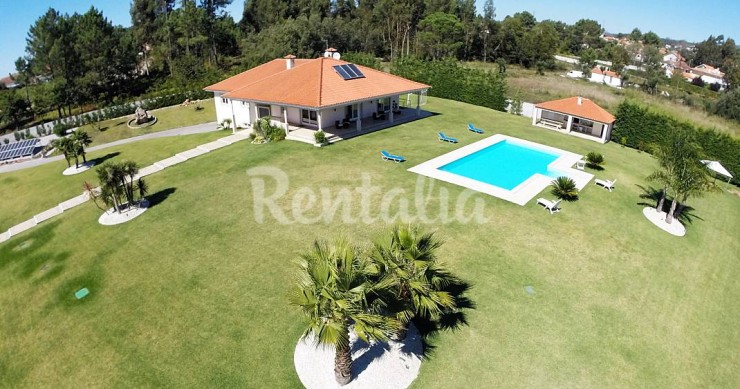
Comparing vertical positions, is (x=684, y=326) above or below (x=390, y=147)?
below

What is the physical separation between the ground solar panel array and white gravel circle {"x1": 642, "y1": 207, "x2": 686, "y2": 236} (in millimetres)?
51078

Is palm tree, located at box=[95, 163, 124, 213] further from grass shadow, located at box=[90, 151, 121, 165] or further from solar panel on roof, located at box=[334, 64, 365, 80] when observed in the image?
solar panel on roof, located at box=[334, 64, 365, 80]

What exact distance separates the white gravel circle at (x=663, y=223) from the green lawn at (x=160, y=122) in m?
40.3

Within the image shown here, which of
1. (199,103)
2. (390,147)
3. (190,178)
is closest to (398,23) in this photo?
(199,103)

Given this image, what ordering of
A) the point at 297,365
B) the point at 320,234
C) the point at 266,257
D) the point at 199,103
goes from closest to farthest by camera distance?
the point at 297,365 < the point at 266,257 < the point at 320,234 < the point at 199,103

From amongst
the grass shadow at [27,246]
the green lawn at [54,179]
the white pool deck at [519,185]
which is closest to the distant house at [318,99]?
the green lawn at [54,179]

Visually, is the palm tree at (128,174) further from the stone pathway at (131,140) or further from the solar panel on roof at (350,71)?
the solar panel on roof at (350,71)

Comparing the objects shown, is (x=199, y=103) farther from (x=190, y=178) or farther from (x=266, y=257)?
(x=266, y=257)

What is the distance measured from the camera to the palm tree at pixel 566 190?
20266mm

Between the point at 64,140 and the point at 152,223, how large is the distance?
1585 cm

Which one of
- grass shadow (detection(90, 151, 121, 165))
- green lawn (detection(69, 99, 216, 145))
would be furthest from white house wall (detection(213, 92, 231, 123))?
grass shadow (detection(90, 151, 121, 165))

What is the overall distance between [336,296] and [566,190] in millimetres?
16076

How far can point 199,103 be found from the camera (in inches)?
1957

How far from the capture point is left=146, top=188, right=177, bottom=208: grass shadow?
21.4m
